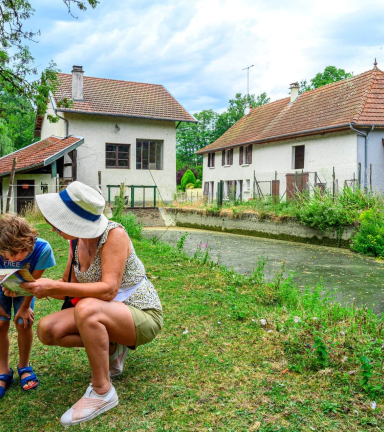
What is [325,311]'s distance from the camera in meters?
4.68

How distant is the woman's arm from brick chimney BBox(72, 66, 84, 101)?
2594 cm

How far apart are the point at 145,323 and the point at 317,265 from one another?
8.14m

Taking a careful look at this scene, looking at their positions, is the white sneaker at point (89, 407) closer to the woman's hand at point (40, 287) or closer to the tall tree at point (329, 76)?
the woman's hand at point (40, 287)

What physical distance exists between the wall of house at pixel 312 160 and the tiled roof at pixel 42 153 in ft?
33.7

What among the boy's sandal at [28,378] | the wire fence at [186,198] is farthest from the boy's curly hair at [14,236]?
the wire fence at [186,198]

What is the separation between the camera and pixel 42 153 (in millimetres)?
23047

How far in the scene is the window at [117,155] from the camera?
27.9m

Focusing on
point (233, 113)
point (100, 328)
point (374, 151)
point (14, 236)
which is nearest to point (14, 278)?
point (14, 236)

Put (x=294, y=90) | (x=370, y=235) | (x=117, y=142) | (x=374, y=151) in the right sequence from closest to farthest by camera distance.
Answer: (x=370, y=235)
(x=374, y=151)
(x=117, y=142)
(x=294, y=90)

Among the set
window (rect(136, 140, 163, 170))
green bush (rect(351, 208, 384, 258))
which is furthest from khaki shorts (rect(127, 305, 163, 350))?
window (rect(136, 140, 163, 170))

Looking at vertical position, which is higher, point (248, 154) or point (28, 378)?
point (248, 154)

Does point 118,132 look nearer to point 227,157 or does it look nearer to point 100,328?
point 227,157

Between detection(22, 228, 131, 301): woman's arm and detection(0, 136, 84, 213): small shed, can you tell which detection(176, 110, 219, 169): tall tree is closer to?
detection(0, 136, 84, 213): small shed

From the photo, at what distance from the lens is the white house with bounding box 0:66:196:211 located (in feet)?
88.2
